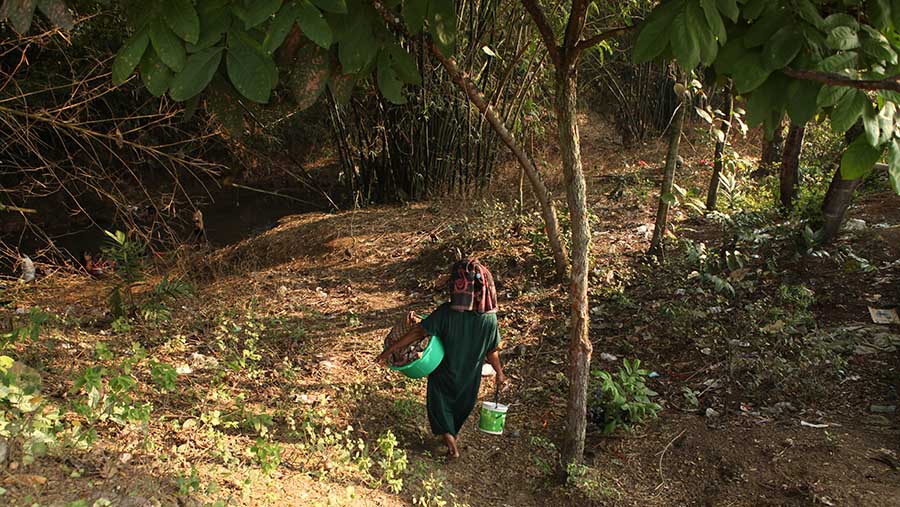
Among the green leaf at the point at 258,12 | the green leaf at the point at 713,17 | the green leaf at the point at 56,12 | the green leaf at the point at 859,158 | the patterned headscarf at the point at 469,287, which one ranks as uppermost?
the green leaf at the point at 713,17

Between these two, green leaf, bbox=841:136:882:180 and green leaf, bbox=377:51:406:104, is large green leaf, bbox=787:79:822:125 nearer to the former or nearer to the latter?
green leaf, bbox=841:136:882:180

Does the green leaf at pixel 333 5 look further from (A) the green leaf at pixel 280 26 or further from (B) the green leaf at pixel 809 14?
(B) the green leaf at pixel 809 14

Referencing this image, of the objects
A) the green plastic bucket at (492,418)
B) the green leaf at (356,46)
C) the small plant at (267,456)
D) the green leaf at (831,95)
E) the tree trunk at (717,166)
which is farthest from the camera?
the tree trunk at (717,166)

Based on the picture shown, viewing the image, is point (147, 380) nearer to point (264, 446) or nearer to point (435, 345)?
point (264, 446)

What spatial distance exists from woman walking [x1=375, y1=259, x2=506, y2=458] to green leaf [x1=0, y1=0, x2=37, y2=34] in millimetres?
2086

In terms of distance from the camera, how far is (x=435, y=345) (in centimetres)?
354

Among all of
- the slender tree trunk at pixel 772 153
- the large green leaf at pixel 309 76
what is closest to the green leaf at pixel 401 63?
the large green leaf at pixel 309 76

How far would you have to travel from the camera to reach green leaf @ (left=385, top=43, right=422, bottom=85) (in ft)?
7.95

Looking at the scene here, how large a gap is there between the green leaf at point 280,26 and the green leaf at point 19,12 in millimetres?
615

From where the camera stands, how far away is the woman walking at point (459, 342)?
351cm

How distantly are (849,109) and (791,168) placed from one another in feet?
13.5

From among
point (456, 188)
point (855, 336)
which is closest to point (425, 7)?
point (855, 336)

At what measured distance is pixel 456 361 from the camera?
3613 millimetres

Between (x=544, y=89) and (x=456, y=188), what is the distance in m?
1.76
